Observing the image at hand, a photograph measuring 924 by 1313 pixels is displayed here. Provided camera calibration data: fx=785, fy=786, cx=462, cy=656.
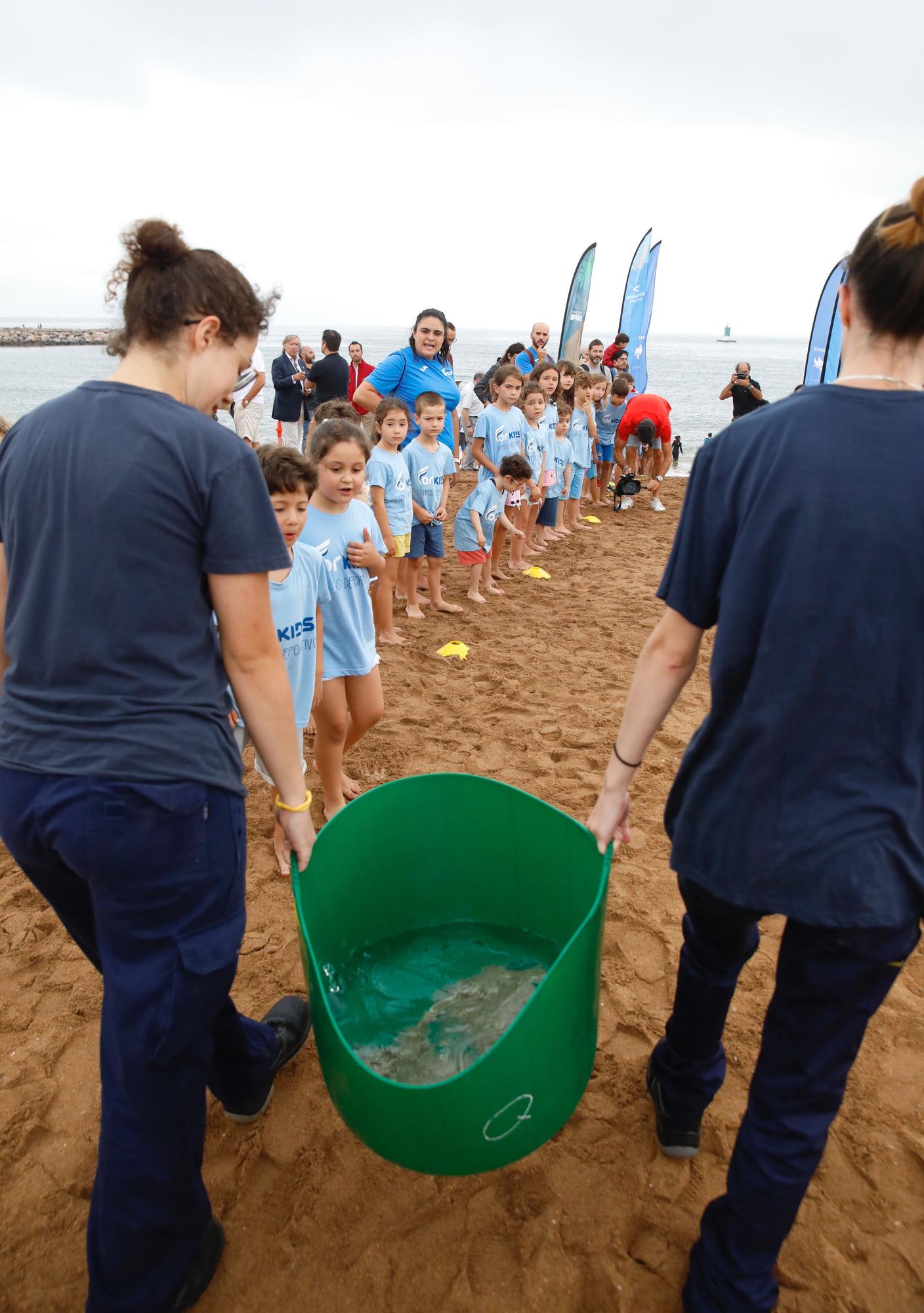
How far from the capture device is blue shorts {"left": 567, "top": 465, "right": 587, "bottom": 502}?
8.23 metres

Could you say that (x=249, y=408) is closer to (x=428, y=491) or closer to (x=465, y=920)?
(x=428, y=491)

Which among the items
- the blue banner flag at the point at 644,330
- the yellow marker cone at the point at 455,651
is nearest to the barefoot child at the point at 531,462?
the yellow marker cone at the point at 455,651

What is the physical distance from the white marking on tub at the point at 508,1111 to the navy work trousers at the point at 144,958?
1.67ft

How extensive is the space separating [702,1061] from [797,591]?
1178 millimetres

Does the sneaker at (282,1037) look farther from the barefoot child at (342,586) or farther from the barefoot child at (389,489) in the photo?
the barefoot child at (389,489)

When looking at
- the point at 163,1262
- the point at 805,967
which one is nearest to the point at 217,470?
the point at 805,967

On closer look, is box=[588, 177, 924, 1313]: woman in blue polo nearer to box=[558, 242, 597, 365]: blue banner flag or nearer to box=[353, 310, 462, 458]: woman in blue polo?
box=[353, 310, 462, 458]: woman in blue polo

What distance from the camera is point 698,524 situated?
128 cm

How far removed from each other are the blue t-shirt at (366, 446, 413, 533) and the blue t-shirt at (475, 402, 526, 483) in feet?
4.00

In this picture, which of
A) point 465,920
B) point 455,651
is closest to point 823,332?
point 455,651

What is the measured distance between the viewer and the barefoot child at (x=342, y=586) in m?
2.89

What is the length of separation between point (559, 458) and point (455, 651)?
10.4ft

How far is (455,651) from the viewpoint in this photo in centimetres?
496

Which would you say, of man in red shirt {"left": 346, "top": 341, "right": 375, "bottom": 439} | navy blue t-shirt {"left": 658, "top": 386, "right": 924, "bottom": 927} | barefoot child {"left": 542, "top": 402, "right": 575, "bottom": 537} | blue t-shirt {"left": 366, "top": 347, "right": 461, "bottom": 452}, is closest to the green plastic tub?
navy blue t-shirt {"left": 658, "top": 386, "right": 924, "bottom": 927}
